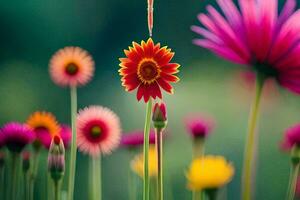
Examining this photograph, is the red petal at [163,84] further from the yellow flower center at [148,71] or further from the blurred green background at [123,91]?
the blurred green background at [123,91]

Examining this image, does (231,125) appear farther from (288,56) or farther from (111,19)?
(288,56)

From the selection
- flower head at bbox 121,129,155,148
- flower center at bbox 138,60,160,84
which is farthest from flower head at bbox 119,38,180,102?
flower head at bbox 121,129,155,148

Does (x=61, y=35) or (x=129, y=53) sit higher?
(x=61, y=35)

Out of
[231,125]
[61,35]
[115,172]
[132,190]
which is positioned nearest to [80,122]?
[132,190]

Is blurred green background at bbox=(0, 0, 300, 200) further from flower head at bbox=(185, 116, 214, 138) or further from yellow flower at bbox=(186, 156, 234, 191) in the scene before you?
yellow flower at bbox=(186, 156, 234, 191)

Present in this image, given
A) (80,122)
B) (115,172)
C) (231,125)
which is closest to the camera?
(80,122)

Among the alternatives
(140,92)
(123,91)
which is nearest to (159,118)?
(140,92)

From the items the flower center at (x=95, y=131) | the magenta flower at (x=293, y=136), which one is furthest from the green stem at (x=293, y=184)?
the flower center at (x=95, y=131)
